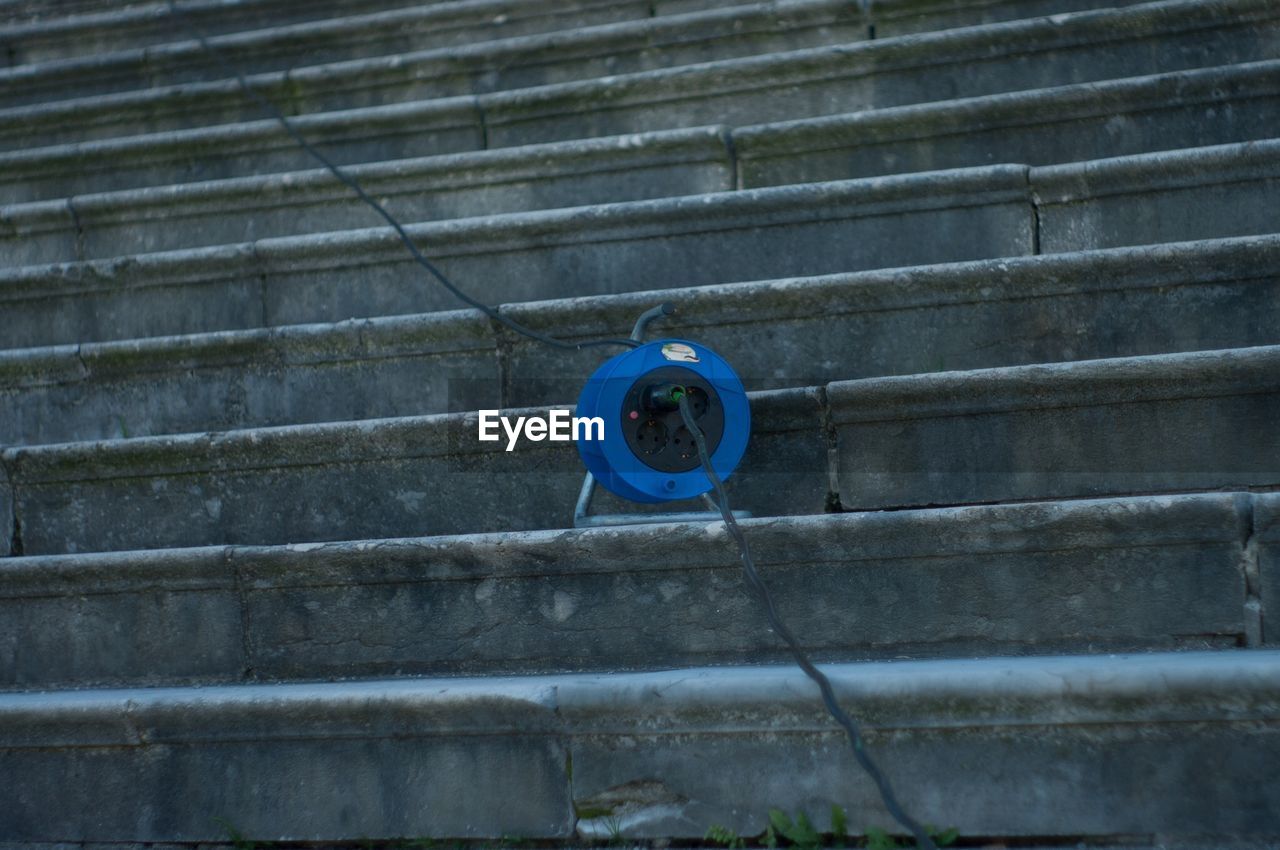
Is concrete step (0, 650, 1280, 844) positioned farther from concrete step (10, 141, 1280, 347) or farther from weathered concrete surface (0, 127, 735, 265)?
weathered concrete surface (0, 127, 735, 265)

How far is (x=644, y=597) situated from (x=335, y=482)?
106 cm

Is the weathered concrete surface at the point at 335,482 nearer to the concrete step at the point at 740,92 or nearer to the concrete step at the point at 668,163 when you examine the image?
the concrete step at the point at 668,163

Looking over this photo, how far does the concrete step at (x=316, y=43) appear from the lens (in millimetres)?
5301

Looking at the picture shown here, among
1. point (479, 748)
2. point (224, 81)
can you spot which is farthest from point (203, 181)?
point (479, 748)

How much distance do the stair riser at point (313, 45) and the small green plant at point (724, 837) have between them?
4.12 meters

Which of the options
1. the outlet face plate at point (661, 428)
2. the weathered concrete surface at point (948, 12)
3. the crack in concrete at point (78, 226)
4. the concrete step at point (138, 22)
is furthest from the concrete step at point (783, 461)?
the concrete step at point (138, 22)

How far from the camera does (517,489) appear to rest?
9.85ft

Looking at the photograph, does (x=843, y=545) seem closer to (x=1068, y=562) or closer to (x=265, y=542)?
(x=1068, y=562)

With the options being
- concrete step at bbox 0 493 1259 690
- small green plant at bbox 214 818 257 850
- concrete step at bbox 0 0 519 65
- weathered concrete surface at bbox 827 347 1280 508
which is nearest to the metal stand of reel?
concrete step at bbox 0 493 1259 690

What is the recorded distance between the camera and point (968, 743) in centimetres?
217

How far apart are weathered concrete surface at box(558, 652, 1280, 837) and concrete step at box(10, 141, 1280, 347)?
65.3 inches

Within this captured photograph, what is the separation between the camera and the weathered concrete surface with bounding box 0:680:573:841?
235cm

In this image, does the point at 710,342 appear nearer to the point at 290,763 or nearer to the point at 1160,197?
the point at 1160,197

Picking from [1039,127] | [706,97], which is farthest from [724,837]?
[706,97]
